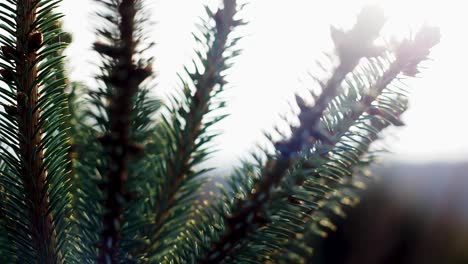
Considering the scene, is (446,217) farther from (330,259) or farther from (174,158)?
(174,158)

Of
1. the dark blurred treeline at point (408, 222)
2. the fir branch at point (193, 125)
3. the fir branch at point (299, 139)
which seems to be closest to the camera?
the fir branch at point (299, 139)

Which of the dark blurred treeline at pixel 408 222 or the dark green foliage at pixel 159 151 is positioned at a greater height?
the dark blurred treeline at pixel 408 222

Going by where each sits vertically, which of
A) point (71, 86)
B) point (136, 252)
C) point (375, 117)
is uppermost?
point (71, 86)

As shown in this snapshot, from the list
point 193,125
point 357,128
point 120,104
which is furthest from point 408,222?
point 120,104

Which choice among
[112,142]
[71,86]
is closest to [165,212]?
[112,142]

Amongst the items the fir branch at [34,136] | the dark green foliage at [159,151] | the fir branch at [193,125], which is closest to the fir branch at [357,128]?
the dark green foliage at [159,151]

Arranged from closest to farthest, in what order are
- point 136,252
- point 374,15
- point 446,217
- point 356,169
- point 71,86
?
point 374,15
point 136,252
point 356,169
point 71,86
point 446,217

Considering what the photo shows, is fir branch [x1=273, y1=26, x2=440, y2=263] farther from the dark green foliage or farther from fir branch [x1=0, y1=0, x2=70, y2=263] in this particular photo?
fir branch [x1=0, y1=0, x2=70, y2=263]

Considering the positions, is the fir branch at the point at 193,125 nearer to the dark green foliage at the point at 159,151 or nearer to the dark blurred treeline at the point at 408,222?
the dark green foliage at the point at 159,151
